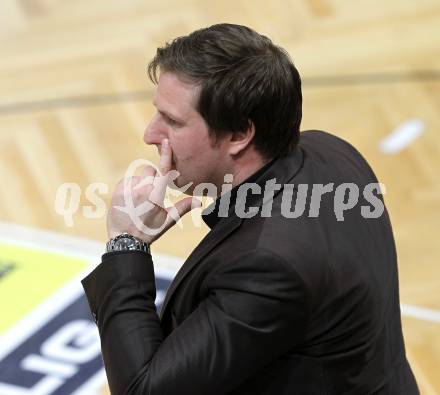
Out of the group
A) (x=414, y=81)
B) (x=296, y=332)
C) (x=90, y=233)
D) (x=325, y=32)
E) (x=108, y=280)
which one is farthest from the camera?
(x=325, y=32)

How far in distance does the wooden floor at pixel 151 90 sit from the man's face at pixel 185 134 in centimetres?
159

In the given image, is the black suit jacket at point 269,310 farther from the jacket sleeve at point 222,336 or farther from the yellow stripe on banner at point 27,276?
the yellow stripe on banner at point 27,276

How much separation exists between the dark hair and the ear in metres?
→ 0.01

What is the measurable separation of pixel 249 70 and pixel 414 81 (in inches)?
128

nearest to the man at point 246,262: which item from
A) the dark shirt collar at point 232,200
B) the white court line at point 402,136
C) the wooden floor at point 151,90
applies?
the dark shirt collar at point 232,200

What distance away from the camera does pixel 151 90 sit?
4.94 m

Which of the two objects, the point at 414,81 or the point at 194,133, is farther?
the point at 414,81

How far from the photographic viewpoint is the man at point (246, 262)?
1701 millimetres

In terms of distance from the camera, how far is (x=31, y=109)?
16.1ft

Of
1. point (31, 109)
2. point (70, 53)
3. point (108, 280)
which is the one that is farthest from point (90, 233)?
point (108, 280)

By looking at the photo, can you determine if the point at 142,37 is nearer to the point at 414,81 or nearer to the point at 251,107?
the point at 414,81

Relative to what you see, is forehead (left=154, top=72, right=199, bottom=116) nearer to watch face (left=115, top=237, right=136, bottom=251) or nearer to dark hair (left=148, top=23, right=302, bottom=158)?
dark hair (left=148, top=23, right=302, bottom=158)

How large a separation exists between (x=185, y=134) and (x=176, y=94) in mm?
86

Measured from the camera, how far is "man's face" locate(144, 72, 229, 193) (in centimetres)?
186
